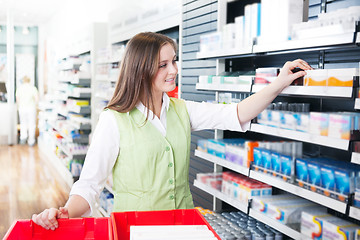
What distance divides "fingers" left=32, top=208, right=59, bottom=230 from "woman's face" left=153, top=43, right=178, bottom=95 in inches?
31.3

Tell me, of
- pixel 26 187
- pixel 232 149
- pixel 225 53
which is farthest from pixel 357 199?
pixel 26 187

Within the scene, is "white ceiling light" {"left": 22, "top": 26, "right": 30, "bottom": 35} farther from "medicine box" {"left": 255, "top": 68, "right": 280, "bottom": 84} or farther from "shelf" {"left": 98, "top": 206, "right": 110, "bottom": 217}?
"medicine box" {"left": 255, "top": 68, "right": 280, "bottom": 84}

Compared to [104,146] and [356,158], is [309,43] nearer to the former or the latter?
[356,158]

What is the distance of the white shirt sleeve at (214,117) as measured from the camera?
2.26m

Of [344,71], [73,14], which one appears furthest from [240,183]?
[73,14]

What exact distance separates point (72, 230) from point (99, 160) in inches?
17.6

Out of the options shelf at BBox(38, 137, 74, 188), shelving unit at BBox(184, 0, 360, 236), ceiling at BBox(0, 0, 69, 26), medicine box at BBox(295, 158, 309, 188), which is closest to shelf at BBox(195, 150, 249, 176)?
shelving unit at BBox(184, 0, 360, 236)

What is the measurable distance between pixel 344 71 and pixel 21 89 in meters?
11.5

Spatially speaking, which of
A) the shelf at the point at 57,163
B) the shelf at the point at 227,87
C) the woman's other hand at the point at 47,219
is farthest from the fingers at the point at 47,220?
the shelf at the point at 57,163

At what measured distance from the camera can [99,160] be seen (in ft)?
6.45

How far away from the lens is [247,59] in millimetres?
3617

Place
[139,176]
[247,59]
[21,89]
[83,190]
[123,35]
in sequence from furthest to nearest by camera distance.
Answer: [21,89], [123,35], [247,59], [139,176], [83,190]

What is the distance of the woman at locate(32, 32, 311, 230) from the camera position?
200 centimetres

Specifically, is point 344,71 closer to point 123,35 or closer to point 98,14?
point 123,35
